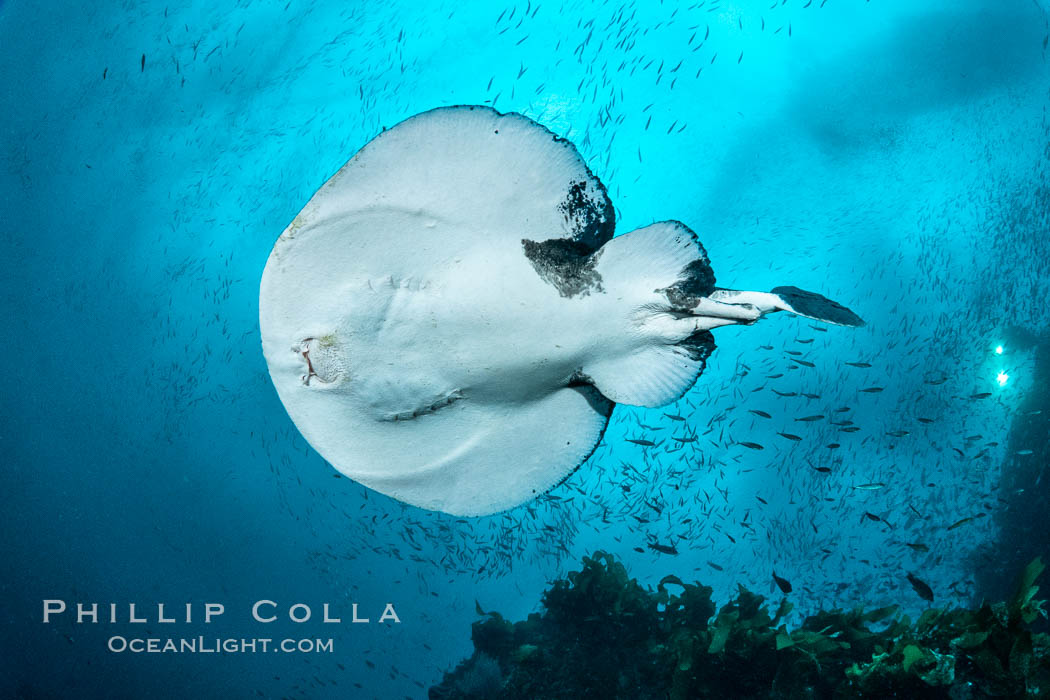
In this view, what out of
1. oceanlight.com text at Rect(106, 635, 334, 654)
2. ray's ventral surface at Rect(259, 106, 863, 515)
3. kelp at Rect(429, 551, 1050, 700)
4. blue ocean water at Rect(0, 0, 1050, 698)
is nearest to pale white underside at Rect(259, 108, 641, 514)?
ray's ventral surface at Rect(259, 106, 863, 515)

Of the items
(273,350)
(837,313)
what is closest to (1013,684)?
(837,313)

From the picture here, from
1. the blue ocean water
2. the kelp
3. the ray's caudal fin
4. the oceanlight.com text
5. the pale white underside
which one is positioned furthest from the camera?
the oceanlight.com text

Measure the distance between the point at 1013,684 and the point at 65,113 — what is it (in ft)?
57.5

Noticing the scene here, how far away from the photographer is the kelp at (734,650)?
3.91 metres

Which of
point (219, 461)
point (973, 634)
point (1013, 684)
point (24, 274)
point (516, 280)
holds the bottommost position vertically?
point (1013, 684)

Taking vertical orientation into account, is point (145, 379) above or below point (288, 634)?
above

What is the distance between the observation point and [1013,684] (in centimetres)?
375

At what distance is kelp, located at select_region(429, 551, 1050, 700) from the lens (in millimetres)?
3912

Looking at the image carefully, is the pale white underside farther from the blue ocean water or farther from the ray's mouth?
the blue ocean water

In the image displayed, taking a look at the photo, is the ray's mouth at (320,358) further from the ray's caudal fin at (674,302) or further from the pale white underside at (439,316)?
the ray's caudal fin at (674,302)

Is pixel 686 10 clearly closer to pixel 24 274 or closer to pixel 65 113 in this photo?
pixel 65 113

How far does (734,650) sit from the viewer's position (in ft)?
16.6

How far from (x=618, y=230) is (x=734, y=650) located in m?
10.1

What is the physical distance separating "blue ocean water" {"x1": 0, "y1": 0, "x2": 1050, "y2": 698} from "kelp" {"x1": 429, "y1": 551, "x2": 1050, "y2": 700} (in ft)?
3.80
